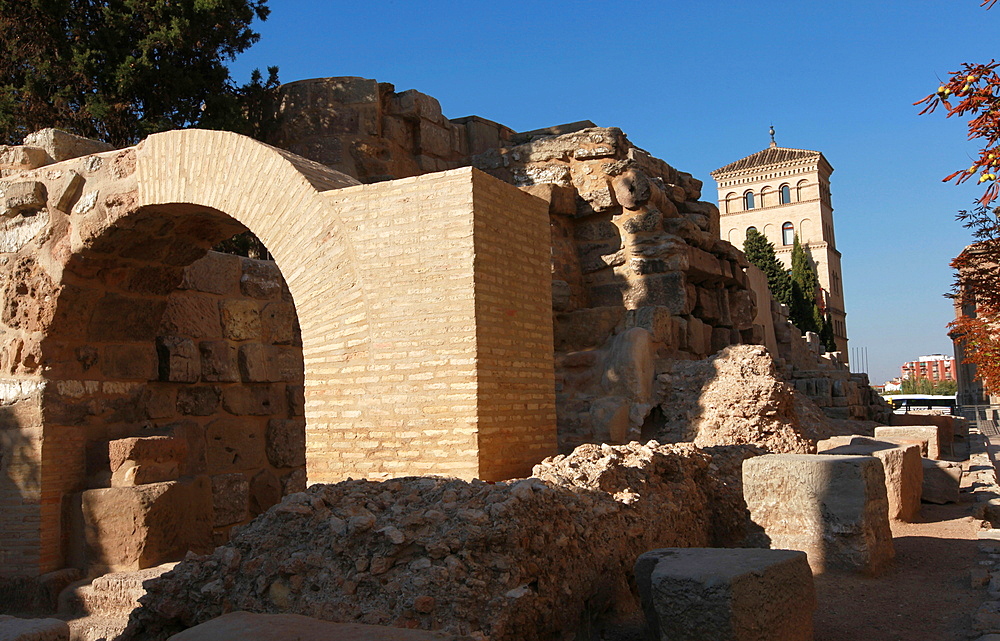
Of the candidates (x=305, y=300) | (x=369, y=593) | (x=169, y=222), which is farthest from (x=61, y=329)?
(x=369, y=593)

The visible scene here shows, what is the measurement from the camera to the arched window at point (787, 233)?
51.5 metres

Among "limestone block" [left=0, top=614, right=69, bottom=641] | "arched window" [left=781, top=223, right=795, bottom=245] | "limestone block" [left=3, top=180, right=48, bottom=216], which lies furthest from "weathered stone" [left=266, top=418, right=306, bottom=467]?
"arched window" [left=781, top=223, right=795, bottom=245]

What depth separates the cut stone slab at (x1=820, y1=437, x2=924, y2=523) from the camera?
6562mm

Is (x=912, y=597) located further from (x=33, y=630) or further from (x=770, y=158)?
(x=770, y=158)

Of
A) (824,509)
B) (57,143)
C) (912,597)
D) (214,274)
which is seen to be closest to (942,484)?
(824,509)

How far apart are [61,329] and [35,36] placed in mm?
8402

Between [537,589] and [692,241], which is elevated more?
[692,241]

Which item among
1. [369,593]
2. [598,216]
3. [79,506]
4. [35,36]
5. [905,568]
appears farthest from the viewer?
[35,36]

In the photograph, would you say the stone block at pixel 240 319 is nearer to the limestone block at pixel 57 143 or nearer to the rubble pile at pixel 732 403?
the limestone block at pixel 57 143

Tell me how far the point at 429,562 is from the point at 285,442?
4355 millimetres

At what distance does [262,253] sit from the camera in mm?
12375

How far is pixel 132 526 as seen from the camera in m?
5.88

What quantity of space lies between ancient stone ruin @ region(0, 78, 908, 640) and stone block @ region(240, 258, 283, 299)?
0.02 meters

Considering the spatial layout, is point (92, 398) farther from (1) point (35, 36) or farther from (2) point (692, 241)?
(1) point (35, 36)
